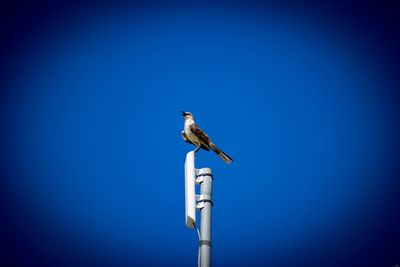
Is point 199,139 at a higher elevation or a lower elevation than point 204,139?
higher

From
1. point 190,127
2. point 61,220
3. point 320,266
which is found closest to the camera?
point 190,127

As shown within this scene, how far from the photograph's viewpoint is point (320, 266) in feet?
84.2

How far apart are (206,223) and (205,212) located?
10cm

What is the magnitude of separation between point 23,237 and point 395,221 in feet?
96.0

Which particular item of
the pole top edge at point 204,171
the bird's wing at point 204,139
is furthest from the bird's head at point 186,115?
the pole top edge at point 204,171

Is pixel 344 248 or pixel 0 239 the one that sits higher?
pixel 0 239

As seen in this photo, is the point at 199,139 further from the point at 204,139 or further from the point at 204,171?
the point at 204,171

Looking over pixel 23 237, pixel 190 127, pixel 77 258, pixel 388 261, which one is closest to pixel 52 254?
pixel 77 258

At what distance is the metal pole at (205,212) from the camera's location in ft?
10.2

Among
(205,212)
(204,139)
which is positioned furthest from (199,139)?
(205,212)

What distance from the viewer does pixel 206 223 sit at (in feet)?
10.6

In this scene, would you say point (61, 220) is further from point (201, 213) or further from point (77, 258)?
point (201, 213)

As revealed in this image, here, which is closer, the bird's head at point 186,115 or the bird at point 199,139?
the bird at point 199,139

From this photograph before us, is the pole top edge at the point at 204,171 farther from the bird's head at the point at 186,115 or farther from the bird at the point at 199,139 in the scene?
the bird's head at the point at 186,115
